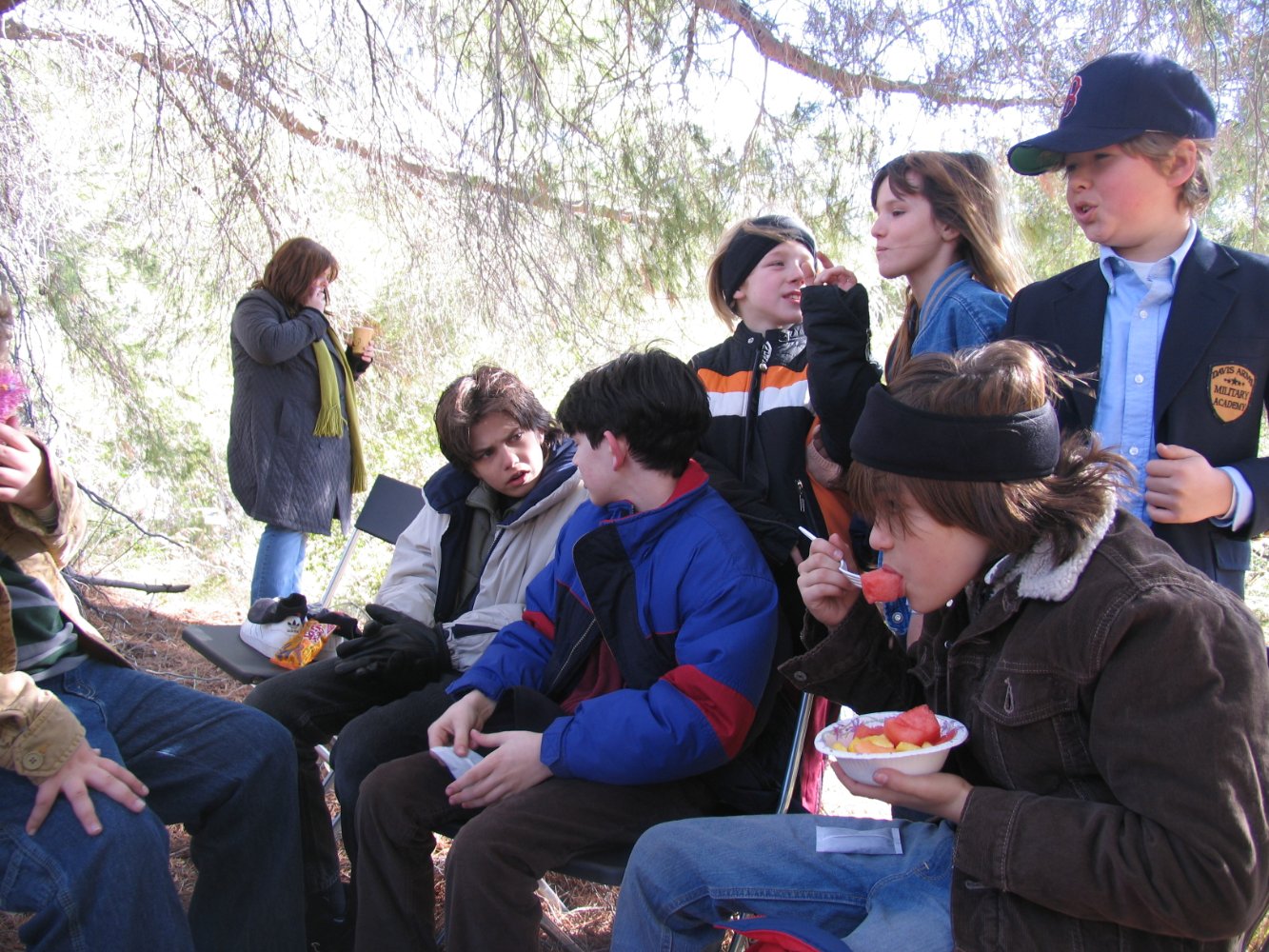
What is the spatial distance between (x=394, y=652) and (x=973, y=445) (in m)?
1.71

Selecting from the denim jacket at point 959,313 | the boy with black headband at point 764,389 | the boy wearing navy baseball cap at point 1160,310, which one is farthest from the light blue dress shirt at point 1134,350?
the boy with black headband at point 764,389

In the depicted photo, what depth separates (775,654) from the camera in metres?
2.26

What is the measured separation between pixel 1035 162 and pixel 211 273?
4.85 metres

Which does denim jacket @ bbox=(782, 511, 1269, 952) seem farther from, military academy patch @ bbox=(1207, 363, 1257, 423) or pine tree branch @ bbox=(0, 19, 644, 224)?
pine tree branch @ bbox=(0, 19, 644, 224)

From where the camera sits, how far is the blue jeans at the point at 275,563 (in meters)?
4.59

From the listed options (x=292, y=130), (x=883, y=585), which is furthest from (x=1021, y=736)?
(x=292, y=130)

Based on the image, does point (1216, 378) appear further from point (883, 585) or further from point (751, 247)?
Result: point (751, 247)

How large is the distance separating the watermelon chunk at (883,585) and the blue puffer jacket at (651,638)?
1.69 feet

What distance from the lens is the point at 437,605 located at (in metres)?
3.02

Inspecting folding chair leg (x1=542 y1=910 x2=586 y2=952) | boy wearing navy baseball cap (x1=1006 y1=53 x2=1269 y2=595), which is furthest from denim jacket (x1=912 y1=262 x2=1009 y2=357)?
folding chair leg (x1=542 y1=910 x2=586 y2=952)

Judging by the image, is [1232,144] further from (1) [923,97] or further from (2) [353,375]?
(2) [353,375]

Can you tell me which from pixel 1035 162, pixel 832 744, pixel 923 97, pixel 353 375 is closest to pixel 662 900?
pixel 832 744

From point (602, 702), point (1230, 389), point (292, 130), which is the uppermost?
point (292, 130)

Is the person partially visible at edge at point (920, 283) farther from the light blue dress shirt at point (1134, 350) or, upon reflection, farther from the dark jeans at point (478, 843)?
the dark jeans at point (478, 843)
